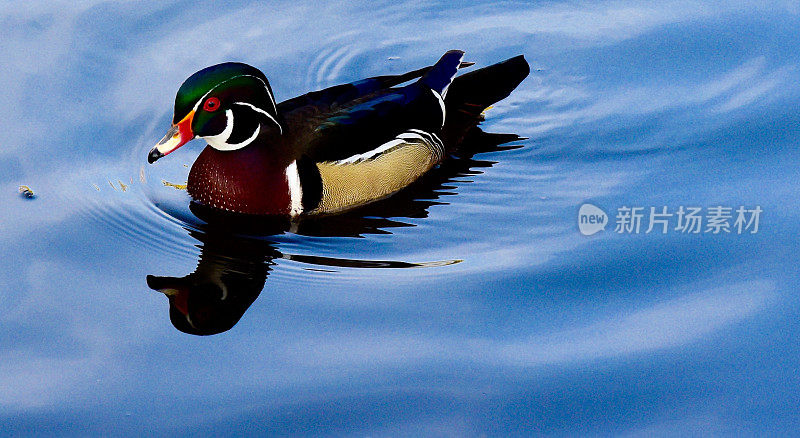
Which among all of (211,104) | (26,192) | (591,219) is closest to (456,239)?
(591,219)

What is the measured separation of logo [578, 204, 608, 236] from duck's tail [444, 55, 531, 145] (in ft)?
4.03

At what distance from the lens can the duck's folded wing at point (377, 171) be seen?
686 centimetres

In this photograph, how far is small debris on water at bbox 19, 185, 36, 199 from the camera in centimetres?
678

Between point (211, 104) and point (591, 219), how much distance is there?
222cm

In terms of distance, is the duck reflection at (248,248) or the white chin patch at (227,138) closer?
the duck reflection at (248,248)

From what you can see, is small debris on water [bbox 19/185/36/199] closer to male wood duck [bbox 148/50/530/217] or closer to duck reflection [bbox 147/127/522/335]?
male wood duck [bbox 148/50/530/217]

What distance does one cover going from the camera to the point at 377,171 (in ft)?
23.3

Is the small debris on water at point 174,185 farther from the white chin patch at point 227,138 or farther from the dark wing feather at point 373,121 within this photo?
the dark wing feather at point 373,121

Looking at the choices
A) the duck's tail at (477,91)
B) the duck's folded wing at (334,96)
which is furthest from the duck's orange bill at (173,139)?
the duck's tail at (477,91)

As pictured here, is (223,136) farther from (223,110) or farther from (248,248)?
(248,248)

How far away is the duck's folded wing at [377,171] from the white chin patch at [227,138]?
16.0 inches

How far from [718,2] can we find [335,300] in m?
4.41

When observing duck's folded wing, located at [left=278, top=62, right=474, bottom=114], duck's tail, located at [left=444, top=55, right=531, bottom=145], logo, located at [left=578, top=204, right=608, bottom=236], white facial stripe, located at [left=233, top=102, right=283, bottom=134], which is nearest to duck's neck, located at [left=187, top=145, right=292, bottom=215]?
white facial stripe, located at [left=233, top=102, right=283, bottom=134]

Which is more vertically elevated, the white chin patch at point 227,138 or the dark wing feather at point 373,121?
the dark wing feather at point 373,121
